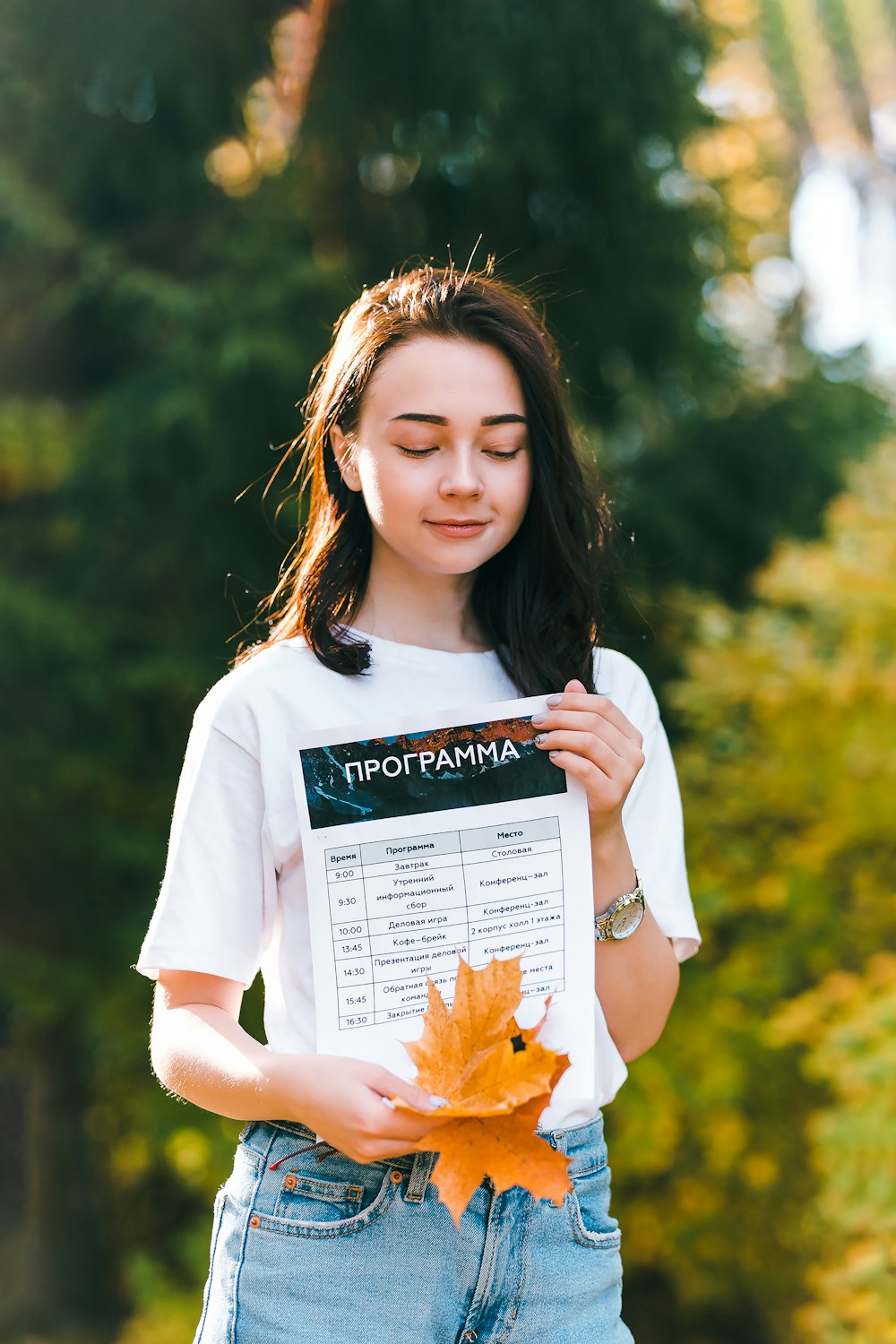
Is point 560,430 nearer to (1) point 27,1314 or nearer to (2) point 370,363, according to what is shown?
(2) point 370,363

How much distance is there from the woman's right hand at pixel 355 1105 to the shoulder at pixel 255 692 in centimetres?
32

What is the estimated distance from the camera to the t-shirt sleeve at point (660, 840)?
1.32 m

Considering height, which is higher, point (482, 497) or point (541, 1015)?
point (482, 497)

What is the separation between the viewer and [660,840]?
1.34m

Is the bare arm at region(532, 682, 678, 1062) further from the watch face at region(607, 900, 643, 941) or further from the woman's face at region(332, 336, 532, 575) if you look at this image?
the woman's face at region(332, 336, 532, 575)

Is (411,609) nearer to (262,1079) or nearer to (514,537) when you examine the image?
(514,537)

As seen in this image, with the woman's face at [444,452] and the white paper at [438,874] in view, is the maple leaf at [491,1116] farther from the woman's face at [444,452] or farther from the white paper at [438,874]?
the woman's face at [444,452]

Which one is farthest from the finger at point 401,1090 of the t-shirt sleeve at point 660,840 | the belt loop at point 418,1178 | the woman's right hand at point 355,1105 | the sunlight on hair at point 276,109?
the sunlight on hair at point 276,109

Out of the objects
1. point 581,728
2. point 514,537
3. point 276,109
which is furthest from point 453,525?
point 276,109

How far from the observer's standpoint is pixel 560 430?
133cm

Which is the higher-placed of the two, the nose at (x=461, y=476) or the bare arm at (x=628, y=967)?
the nose at (x=461, y=476)

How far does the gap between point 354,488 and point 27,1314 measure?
5.86m

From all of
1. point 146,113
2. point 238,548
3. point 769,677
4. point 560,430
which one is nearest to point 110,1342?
point 238,548

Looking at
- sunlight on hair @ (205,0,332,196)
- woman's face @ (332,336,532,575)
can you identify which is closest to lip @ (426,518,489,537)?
woman's face @ (332,336,532,575)
